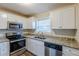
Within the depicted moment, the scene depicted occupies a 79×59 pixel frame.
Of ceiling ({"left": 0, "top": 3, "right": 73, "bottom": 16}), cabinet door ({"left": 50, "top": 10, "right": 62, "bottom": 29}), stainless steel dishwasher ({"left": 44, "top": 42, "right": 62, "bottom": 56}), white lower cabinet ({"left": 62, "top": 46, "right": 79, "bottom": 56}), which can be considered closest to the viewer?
ceiling ({"left": 0, "top": 3, "right": 73, "bottom": 16})

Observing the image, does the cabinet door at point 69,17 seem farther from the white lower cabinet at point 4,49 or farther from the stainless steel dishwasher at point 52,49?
the white lower cabinet at point 4,49

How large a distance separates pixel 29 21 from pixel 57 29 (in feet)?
2.60

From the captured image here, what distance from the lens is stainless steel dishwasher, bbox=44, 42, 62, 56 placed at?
1187mm

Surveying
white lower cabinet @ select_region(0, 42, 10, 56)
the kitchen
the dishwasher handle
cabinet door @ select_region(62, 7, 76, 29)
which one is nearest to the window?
the kitchen

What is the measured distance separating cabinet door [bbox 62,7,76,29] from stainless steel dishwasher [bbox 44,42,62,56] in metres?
0.45

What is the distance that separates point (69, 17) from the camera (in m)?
1.36

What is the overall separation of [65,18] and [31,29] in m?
0.70

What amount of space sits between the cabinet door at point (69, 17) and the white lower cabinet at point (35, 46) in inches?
23.8

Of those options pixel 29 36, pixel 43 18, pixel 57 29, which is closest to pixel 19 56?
pixel 29 36

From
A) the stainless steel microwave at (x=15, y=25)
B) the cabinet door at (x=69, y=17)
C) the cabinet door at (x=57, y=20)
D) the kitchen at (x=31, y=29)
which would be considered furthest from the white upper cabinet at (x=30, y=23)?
the cabinet door at (x=69, y=17)

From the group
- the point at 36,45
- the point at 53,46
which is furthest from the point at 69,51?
the point at 36,45

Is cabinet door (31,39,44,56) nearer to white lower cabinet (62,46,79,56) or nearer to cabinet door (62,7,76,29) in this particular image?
white lower cabinet (62,46,79,56)

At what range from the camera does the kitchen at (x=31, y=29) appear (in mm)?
1025

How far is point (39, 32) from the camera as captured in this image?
1253 mm
